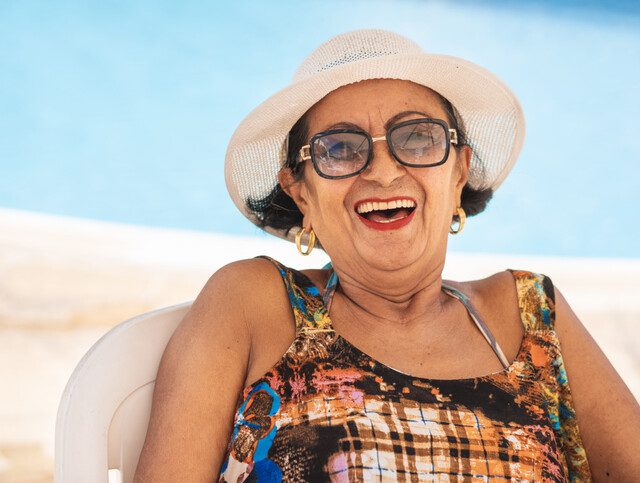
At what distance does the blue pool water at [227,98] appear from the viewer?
9.69 m

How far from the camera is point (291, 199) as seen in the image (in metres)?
2.38

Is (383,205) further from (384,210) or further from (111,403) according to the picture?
(111,403)

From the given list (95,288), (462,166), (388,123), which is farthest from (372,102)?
(95,288)

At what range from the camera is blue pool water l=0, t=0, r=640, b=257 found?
9.69m

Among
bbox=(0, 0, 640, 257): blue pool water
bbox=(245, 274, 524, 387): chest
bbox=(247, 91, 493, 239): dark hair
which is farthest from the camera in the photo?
bbox=(0, 0, 640, 257): blue pool water

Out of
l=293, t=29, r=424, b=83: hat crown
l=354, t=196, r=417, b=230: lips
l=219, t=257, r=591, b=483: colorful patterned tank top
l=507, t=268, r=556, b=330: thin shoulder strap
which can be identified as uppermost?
l=293, t=29, r=424, b=83: hat crown

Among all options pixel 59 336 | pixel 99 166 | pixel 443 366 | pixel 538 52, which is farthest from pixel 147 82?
pixel 443 366

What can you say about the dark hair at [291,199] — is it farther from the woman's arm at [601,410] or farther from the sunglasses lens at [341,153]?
the woman's arm at [601,410]

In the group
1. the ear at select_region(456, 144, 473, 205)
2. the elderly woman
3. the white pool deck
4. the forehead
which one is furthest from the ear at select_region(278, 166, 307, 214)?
the white pool deck

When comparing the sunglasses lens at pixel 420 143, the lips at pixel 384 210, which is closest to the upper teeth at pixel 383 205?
the lips at pixel 384 210

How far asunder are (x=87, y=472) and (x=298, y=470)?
1.45 feet

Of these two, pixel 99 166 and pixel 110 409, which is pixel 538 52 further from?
pixel 110 409

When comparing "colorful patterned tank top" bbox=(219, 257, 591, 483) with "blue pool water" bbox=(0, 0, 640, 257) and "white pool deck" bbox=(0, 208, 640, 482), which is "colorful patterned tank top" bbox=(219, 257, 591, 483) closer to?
"white pool deck" bbox=(0, 208, 640, 482)

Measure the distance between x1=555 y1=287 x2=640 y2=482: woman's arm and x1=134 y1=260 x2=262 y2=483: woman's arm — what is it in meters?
0.87
